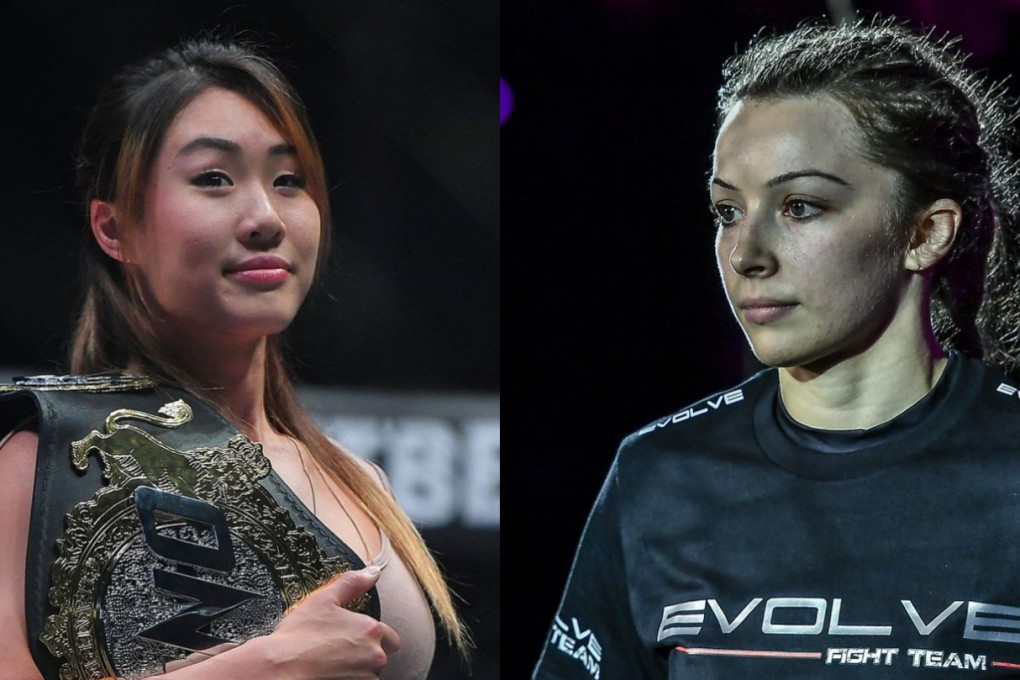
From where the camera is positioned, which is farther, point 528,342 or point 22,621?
point 528,342

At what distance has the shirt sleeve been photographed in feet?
7.95

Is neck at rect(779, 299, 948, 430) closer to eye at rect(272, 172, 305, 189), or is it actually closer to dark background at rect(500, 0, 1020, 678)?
dark background at rect(500, 0, 1020, 678)

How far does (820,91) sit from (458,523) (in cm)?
113

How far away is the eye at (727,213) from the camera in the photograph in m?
2.46

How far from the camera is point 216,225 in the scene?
99.1 inches

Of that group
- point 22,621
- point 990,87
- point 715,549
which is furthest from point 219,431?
point 990,87

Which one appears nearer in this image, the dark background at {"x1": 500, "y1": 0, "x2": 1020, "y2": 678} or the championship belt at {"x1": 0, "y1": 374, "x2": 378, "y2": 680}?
the championship belt at {"x1": 0, "y1": 374, "x2": 378, "y2": 680}

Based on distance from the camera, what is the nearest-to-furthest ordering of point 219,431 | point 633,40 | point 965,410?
point 965,410
point 219,431
point 633,40

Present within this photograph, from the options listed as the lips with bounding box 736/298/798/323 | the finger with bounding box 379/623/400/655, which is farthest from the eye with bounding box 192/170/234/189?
the lips with bounding box 736/298/798/323

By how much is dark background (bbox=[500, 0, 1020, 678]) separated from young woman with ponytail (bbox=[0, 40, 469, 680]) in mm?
326

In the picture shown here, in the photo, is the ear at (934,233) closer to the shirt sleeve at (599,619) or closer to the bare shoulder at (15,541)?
the shirt sleeve at (599,619)

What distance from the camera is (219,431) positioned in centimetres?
250

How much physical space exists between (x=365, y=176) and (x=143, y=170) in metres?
0.45

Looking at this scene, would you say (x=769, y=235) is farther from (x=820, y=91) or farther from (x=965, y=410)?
(x=965, y=410)
